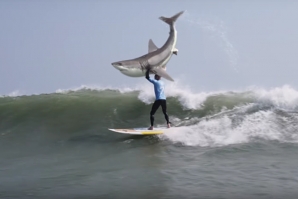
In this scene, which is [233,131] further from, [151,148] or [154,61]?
[154,61]

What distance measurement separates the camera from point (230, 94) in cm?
1742

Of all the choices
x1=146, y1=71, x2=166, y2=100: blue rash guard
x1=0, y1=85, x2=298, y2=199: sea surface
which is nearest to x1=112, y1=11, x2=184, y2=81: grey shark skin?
x1=146, y1=71, x2=166, y2=100: blue rash guard

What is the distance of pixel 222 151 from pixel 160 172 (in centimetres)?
228

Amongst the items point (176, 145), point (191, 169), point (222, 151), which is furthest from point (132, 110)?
point (191, 169)

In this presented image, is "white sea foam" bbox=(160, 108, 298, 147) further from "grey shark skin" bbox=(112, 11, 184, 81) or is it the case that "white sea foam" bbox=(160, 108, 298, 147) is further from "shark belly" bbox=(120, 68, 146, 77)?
"shark belly" bbox=(120, 68, 146, 77)

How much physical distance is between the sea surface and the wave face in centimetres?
3

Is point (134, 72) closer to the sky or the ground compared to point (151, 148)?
closer to the sky

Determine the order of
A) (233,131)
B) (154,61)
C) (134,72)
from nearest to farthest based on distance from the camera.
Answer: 1. (134,72)
2. (154,61)
3. (233,131)

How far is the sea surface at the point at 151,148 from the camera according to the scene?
6.95 meters

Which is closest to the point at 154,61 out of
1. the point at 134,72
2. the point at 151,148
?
the point at 134,72

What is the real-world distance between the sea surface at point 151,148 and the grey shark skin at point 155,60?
1.86m

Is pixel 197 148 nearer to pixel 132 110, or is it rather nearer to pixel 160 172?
pixel 160 172

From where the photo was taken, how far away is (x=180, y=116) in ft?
46.2

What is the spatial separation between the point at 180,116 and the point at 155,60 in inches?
174
